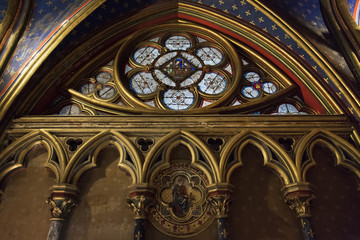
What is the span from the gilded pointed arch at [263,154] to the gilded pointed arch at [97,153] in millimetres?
1453

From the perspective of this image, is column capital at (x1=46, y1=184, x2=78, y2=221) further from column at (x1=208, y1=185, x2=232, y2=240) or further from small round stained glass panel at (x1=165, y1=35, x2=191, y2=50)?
small round stained glass panel at (x1=165, y1=35, x2=191, y2=50)

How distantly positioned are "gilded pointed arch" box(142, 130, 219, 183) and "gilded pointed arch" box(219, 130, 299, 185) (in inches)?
7.4

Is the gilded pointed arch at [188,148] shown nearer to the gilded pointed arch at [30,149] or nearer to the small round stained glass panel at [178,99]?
the small round stained glass panel at [178,99]

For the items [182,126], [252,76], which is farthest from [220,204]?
[252,76]

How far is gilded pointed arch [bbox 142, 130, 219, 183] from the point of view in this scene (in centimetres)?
525

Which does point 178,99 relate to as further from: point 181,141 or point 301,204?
point 301,204

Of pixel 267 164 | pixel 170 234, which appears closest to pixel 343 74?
pixel 267 164

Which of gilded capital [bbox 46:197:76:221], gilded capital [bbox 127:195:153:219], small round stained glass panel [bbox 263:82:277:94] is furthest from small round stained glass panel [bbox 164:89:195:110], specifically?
gilded capital [bbox 46:197:76:221]

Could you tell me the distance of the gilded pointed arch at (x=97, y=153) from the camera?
5.27 meters

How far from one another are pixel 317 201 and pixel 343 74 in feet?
7.90

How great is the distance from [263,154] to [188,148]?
1313 mm

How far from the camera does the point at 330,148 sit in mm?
5609

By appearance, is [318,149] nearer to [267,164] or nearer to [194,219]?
[267,164]

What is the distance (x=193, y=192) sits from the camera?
5.34 meters
